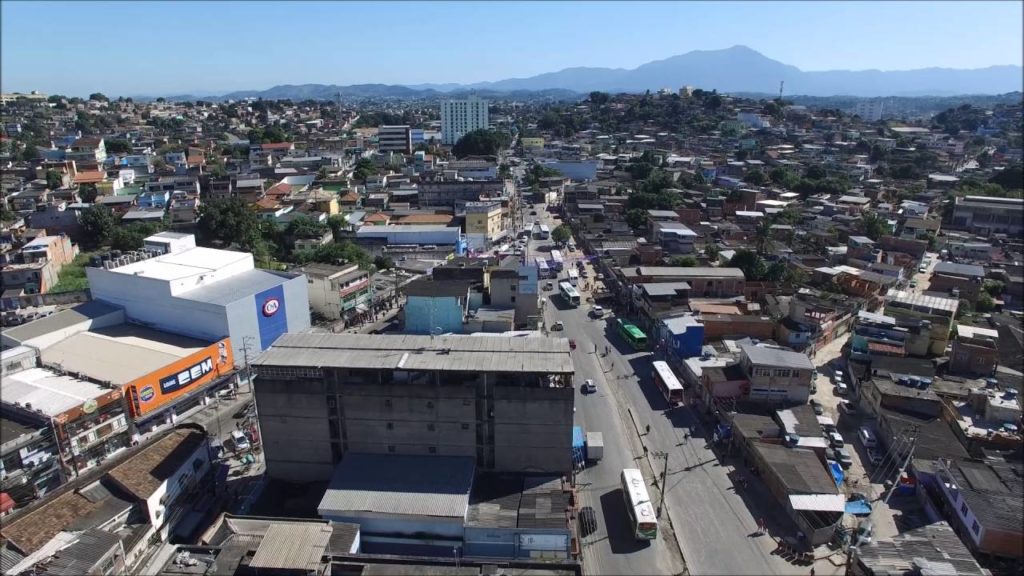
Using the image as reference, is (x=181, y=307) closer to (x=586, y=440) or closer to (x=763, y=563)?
(x=586, y=440)

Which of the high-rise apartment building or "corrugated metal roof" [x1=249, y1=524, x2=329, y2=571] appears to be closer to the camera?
"corrugated metal roof" [x1=249, y1=524, x2=329, y2=571]

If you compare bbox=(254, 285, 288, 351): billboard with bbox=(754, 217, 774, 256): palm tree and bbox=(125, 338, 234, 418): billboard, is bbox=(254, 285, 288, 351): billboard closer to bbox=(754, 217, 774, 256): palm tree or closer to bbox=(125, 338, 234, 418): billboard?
bbox=(125, 338, 234, 418): billboard

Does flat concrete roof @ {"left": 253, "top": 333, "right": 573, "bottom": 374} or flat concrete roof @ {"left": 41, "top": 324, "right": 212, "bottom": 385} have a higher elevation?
flat concrete roof @ {"left": 253, "top": 333, "right": 573, "bottom": 374}

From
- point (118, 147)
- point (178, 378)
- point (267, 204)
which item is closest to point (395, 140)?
point (118, 147)

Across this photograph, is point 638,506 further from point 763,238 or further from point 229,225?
point 229,225

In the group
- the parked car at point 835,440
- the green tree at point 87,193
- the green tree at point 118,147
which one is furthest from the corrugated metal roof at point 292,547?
the green tree at point 118,147

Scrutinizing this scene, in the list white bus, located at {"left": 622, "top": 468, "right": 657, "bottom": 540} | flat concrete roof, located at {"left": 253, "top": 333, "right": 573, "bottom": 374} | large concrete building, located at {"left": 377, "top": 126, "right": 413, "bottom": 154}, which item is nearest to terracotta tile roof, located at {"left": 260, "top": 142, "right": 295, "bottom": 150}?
large concrete building, located at {"left": 377, "top": 126, "right": 413, "bottom": 154}
